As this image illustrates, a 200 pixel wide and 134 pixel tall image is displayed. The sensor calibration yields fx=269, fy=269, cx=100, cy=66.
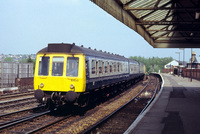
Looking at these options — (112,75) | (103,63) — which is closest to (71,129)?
(103,63)

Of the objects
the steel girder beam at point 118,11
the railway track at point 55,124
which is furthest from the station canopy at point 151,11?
the railway track at point 55,124

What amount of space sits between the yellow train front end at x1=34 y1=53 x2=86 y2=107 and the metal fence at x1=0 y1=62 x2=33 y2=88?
54.4 ft

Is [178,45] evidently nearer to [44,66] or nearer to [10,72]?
[44,66]

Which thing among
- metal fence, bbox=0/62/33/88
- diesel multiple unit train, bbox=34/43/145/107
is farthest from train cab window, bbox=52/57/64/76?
metal fence, bbox=0/62/33/88

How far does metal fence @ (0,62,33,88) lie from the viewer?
2750 cm

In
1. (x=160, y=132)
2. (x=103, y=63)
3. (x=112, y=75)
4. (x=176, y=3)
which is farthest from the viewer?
(x=112, y=75)

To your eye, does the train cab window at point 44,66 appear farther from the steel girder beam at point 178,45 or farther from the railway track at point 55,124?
the steel girder beam at point 178,45

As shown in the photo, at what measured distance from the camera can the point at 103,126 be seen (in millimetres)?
10266

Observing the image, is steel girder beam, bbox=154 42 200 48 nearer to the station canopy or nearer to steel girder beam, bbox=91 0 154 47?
the station canopy

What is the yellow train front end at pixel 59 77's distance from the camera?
1145 cm

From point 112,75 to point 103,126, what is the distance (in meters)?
7.42

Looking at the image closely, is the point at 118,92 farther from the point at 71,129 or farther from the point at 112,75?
the point at 71,129

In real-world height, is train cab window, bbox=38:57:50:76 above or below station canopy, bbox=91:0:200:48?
below

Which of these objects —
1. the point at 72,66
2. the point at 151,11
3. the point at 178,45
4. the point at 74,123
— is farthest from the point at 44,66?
the point at 178,45
